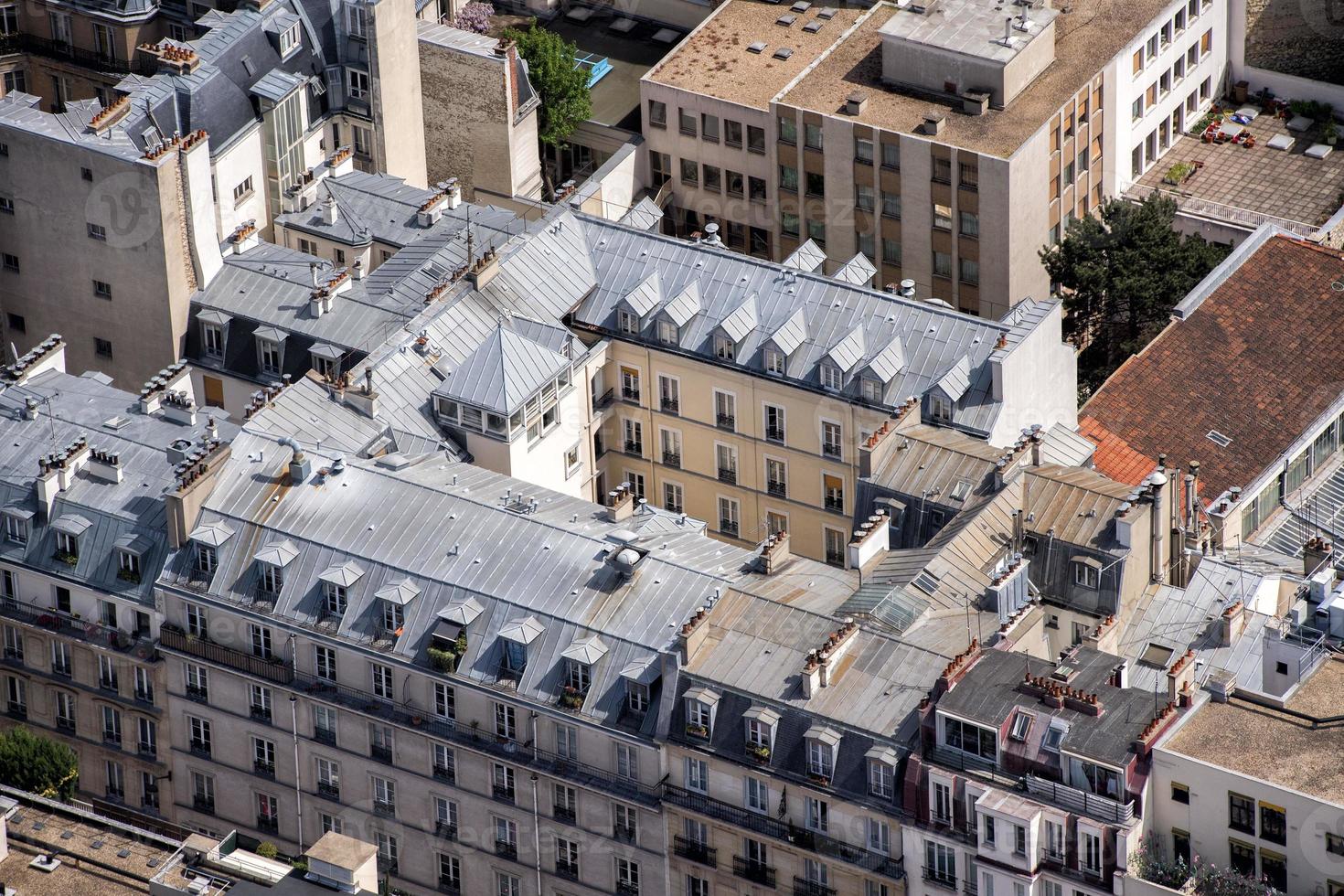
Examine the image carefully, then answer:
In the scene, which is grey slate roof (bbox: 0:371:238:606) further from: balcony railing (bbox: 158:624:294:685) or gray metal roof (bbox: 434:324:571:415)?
gray metal roof (bbox: 434:324:571:415)

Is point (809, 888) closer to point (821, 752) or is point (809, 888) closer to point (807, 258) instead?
point (821, 752)

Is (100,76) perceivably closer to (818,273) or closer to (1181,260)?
(818,273)

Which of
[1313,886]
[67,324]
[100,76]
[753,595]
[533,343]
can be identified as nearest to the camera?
[1313,886]

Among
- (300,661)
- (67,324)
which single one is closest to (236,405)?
(67,324)

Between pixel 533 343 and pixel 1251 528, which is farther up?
pixel 533 343

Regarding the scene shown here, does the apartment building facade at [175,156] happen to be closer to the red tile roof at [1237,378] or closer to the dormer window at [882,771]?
the red tile roof at [1237,378]

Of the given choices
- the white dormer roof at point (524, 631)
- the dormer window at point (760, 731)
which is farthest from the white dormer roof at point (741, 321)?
the dormer window at point (760, 731)
